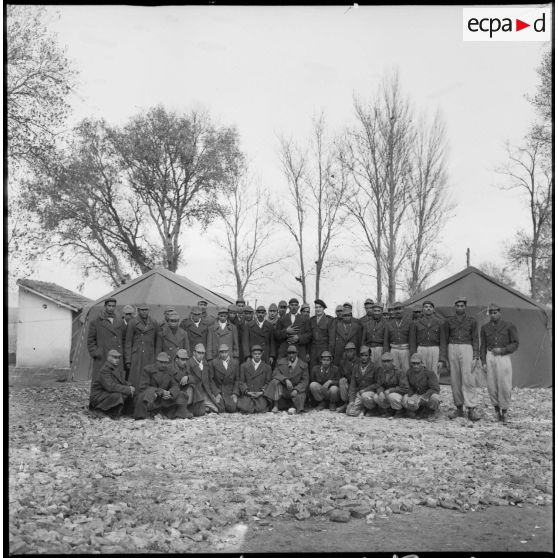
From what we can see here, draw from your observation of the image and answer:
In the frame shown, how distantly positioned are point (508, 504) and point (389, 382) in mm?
3613

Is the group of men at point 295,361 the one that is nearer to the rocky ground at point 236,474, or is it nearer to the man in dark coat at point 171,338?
the man in dark coat at point 171,338

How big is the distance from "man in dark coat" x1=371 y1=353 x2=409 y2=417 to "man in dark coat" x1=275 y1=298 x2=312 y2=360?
55.4 inches

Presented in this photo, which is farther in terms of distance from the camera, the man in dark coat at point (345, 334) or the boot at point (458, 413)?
the man in dark coat at point (345, 334)

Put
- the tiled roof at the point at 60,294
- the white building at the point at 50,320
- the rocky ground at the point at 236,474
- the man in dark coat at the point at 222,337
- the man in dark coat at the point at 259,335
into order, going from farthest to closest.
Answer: the tiled roof at the point at 60,294, the white building at the point at 50,320, the man in dark coat at the point at 259,335, the man in dark coat at the point at 222,337, the rocky ground at the point at 236,474

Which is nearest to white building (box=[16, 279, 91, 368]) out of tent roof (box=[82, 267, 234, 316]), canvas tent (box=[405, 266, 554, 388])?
tent roof (box=[82, 267, 234, 316])

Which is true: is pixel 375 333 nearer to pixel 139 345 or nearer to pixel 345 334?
pixel 345 334

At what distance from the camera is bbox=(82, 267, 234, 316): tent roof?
11258 millimetres

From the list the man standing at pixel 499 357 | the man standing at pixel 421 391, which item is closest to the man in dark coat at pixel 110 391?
the man standing at pixel 421 391

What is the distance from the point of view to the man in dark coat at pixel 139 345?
855 cm

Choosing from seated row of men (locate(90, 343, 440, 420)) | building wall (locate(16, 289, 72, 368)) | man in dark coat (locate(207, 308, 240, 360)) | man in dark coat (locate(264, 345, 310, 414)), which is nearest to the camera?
seated row of men (locate(90, 343, 440, 420))

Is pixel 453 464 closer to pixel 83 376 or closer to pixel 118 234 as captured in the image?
pixel 83 376

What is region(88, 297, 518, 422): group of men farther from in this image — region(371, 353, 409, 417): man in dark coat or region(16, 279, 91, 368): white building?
region(16, 279, 91, 368): white building

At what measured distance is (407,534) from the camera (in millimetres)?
3959

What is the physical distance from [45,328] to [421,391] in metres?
11.2
